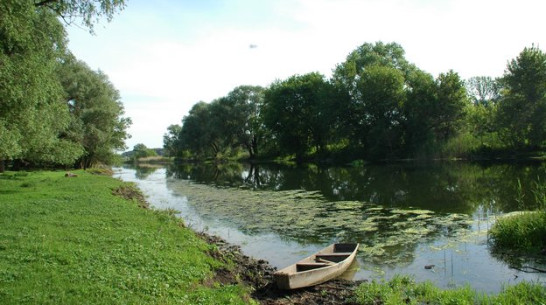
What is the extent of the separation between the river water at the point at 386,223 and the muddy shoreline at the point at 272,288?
139cm

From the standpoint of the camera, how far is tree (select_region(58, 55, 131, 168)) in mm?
42531

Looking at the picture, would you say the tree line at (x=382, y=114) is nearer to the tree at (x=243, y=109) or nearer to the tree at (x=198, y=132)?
the tree at (x=243, y=109)

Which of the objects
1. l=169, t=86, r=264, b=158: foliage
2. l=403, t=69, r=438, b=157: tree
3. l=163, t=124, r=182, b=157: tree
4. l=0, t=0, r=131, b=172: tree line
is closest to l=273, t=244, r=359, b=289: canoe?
l=0, t=0, r=131, b=172: tree line

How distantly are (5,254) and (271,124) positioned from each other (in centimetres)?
7390

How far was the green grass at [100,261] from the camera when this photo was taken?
23.0 ft

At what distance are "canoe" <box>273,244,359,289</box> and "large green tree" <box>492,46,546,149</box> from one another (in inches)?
1969

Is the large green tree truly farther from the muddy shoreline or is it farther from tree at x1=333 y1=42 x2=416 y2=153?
the muddy shoreline

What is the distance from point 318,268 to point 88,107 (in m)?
43.4

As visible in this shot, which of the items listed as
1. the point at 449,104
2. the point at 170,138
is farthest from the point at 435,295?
the point at 170,138

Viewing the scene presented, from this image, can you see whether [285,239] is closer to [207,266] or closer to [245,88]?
[207,266]

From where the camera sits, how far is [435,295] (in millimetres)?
8461

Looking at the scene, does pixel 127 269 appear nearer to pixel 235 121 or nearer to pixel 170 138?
pixel 235 121

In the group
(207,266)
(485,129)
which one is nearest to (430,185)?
(207,266)

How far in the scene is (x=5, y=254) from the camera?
871cm
